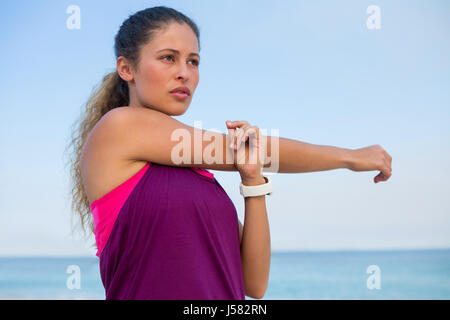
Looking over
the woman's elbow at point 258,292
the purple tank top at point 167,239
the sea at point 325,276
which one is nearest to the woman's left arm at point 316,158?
the purple tank top at point 167,239

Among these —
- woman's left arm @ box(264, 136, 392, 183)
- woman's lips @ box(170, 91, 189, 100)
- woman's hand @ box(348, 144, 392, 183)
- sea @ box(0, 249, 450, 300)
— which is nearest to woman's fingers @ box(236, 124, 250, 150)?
woman's left arm @ box(264, 136, 392, 183)

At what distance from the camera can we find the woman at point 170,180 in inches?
52.7

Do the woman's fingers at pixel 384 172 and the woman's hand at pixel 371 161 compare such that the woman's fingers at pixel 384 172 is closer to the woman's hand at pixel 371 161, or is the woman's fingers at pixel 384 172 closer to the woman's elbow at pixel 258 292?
the woman's hand at pixel 371 161

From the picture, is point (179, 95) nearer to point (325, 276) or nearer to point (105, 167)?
point (105, 167)

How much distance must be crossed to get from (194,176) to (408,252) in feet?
61.6

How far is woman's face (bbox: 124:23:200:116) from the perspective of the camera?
155 cm

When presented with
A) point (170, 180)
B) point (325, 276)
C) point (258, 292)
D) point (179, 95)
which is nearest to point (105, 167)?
point (170, 180)

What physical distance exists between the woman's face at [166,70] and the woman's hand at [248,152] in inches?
8.3

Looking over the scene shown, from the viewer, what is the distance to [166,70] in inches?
60.7

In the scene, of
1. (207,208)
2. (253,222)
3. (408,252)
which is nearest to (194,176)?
(207,208)

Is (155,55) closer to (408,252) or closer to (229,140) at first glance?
(229,140)

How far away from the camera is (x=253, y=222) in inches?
59.8


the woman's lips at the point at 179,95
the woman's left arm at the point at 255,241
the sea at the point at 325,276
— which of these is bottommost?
the sea at the point at 325,276

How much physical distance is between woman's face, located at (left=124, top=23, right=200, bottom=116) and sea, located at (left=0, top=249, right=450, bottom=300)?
29.6ft
